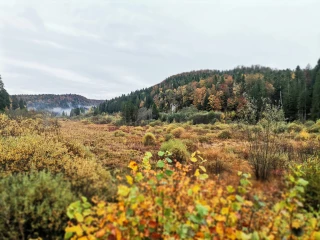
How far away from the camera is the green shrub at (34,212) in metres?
3.59

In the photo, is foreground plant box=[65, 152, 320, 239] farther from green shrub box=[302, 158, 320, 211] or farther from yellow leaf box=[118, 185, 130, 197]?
green shrub box=[302, 158, 320, 211]

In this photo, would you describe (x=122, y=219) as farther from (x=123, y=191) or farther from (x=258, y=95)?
(x=258, y=95)

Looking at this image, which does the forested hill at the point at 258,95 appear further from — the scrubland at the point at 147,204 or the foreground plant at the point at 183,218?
the foreground plant at the point at 183,218

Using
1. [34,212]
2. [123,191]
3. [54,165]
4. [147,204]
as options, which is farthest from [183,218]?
[54,165]

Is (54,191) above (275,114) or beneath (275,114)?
beneath

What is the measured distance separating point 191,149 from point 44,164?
299 inches

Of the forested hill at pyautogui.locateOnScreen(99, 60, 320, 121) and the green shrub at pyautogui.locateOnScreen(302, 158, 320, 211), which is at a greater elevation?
the forested hill at pyautogui.locateOnScreen(99, 60, 320, 121)

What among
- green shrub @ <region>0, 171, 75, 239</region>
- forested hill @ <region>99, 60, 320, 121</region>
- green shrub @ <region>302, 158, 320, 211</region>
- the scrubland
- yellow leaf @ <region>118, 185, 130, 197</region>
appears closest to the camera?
yellow leaf @ <region>118, 185, 130, 197</region>

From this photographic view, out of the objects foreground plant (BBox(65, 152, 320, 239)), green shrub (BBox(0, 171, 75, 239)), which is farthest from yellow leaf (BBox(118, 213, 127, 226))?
green shrub (BBox(0, 171, 75, 239))

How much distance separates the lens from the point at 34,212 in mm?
3793

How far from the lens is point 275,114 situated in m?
6.96

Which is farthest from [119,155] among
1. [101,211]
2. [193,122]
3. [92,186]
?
[193,122]

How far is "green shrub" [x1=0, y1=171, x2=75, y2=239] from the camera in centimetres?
359

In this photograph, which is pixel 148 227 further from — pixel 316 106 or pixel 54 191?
pixel 316 106
